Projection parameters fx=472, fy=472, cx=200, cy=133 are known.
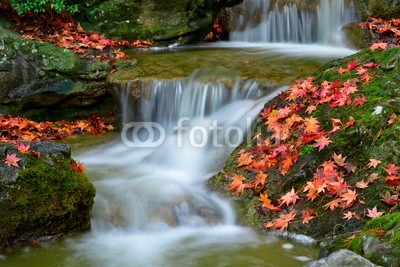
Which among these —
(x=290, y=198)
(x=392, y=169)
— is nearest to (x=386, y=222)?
(x=392, y=169)

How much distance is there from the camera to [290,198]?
4441 mm

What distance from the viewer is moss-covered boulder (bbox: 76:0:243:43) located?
9.99 metres

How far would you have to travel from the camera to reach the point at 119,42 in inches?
379

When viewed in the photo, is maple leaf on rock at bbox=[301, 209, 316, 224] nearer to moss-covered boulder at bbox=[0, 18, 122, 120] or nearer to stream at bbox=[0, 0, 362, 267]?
stream at bbox=[0, 0, 362, 267]

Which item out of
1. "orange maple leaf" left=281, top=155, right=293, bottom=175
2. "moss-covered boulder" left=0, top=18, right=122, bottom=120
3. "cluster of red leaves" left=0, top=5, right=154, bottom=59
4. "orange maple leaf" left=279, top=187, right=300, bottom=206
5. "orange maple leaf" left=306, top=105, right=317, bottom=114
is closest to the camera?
"orange maple leaf" left=279, top=187, right=300, bottom=206

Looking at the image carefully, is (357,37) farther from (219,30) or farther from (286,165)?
(286,165)

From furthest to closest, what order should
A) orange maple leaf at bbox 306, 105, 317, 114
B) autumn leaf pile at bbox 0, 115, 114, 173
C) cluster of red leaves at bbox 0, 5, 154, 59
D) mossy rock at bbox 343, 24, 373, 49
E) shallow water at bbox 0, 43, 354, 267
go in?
mossy rock at bbox 343, 24, 373, 49
cluster of red leaves at bbox 0, 5, 154, 59
autumn leaf pile at bbox 0, 115, 114, 173
orange maple leaf at bbox 306, 105, 317, 114
shallow water at bbox 0, 43, 354, 267

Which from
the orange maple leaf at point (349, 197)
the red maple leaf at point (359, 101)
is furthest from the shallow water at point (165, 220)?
the red maple leaf at point (359, 101)

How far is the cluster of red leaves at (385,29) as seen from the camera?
8828 mm

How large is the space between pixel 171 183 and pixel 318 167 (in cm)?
164

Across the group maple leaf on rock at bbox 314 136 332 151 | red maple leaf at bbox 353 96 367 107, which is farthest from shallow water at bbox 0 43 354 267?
red maple leaf at bbox 353 96 367 107

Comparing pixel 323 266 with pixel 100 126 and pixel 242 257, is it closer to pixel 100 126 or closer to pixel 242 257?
pixel 242 257

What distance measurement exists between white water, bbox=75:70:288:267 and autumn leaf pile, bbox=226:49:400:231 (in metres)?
0.40

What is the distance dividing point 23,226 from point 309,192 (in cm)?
255
